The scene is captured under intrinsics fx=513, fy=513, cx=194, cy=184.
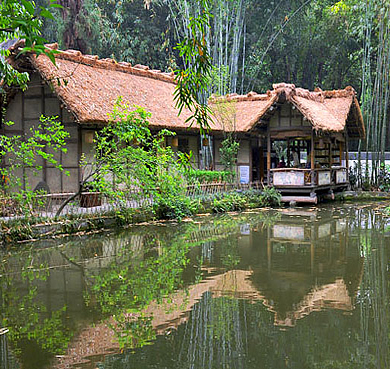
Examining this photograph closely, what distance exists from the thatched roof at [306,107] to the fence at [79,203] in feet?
13.1

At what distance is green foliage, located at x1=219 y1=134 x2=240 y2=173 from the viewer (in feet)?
61.4

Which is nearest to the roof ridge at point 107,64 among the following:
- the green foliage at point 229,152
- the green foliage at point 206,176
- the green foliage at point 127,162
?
the green foliage at point 127,162

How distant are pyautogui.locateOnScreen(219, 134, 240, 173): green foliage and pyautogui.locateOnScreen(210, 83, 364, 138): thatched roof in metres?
0.58

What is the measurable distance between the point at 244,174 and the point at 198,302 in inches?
554

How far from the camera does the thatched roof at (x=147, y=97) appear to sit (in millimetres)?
13484

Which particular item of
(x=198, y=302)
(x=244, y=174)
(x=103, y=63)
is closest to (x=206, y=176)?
(x=244, y=174)

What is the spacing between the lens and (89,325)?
17.9 ft

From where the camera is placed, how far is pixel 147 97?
1684cm

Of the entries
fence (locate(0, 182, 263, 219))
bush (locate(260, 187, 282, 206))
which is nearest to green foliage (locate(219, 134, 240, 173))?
bush (locate(260, 187, 282, 206))

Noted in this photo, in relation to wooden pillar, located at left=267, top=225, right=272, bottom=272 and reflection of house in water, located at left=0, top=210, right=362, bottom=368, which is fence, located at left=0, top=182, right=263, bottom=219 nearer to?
reflection of house in water, located at left=0, top=210, right=362, bottom=368

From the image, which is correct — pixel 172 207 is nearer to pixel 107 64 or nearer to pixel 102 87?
pixel 102 87

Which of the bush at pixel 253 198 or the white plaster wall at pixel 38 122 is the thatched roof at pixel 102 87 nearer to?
the white plaster wall at pixel 38 122

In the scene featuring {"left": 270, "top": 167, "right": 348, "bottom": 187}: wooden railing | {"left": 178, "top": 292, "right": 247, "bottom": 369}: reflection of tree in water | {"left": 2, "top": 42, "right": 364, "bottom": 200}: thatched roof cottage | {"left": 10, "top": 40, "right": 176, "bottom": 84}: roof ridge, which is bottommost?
{"left": 178, "top": 292, "right": 247, "bottom": 369}: reflection of tree in water

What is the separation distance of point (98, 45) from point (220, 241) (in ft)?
52.9
